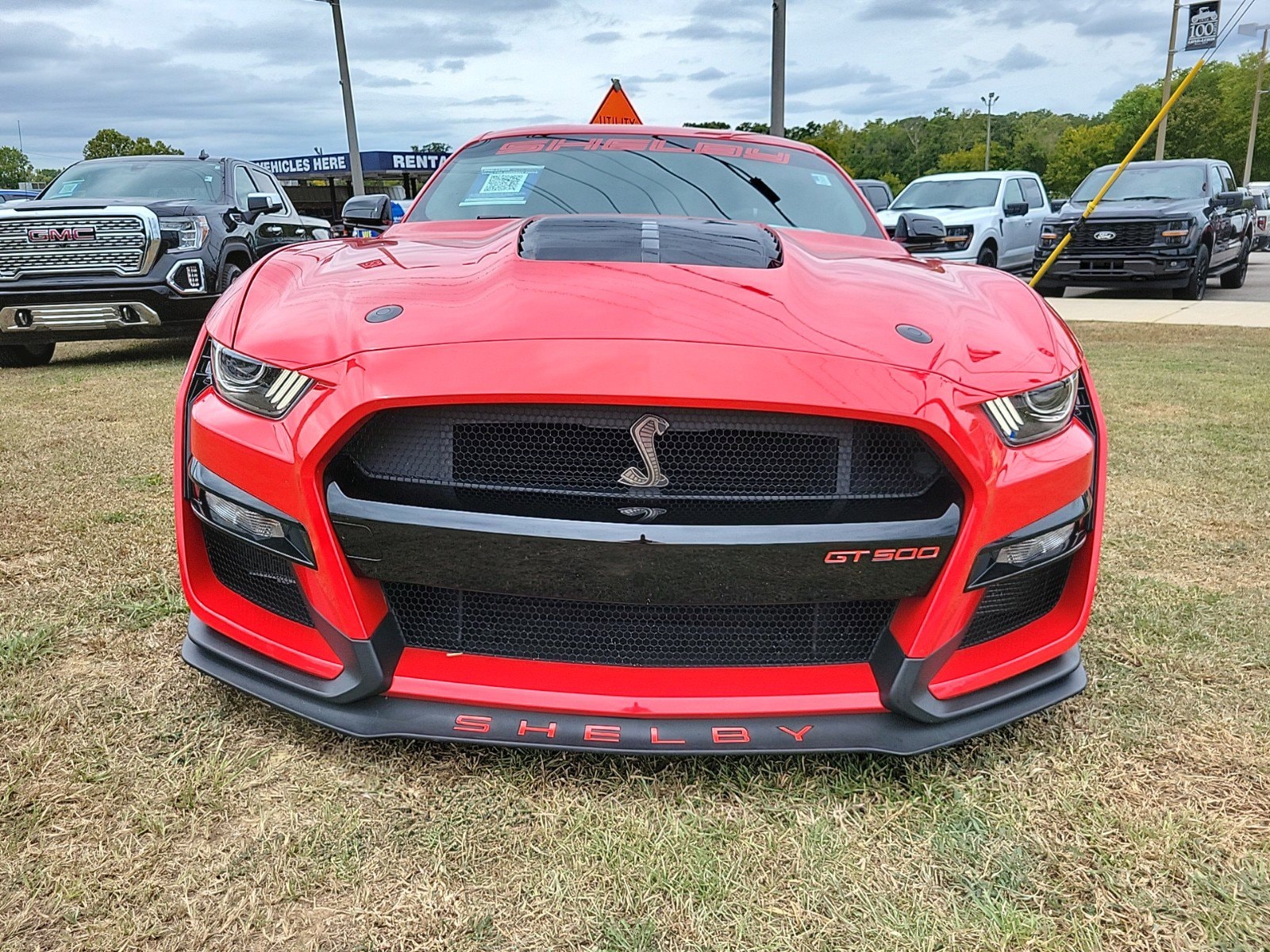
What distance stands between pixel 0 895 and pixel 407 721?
26.2 inches

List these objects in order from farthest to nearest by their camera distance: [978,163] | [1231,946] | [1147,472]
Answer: [978,163] → [1147,472] → [1231,946]

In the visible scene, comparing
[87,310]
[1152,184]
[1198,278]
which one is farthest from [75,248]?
[1152,184]

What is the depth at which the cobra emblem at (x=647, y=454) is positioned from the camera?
1.61 m

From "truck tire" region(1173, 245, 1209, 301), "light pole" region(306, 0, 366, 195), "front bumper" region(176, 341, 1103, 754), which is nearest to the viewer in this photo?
"front bumper" region(176, 341, 1103, 754)

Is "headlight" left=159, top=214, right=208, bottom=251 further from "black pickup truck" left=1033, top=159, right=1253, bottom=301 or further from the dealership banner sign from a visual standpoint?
"black pickup truck" left=1033, top=159, right=1253, bottom=301

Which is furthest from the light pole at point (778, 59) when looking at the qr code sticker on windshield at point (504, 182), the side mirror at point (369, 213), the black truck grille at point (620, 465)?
the black truck grille at point (620, 465)

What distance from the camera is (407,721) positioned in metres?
1.70

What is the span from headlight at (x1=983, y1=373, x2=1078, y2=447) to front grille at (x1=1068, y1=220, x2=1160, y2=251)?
10.9 meters

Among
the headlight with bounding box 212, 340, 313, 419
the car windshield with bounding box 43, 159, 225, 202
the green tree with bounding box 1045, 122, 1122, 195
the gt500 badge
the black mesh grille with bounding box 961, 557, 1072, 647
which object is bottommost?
the black mesh grille with bounding box 961, 557, 1072, 647

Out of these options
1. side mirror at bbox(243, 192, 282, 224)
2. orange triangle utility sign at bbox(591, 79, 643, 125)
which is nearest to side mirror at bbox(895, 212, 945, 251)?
orange triangle utility sign at bbox(591, 79, 643, 125)

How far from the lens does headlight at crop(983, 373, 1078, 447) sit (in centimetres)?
168

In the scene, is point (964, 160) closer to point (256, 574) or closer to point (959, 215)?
point (959, 215)

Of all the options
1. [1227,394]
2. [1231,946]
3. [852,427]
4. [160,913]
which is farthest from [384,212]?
[1227,394]

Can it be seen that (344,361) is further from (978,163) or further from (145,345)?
(978,163)
